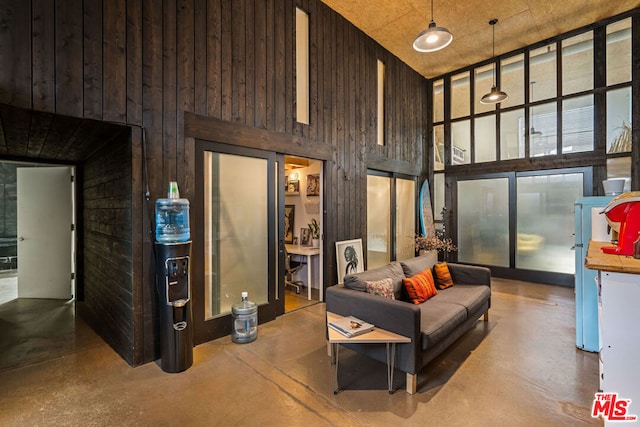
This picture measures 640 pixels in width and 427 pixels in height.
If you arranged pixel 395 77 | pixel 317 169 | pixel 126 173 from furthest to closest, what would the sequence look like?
pixel 395 77, pixel 317 169, pixel 126 173

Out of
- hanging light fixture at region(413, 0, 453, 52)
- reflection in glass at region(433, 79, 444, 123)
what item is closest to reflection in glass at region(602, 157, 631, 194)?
reflection in glass at region(433, 79, 444, 123)

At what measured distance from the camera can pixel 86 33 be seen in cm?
251

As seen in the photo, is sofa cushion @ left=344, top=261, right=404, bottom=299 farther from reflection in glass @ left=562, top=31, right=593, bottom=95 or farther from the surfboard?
reflection in glass @ left=562, top=31, right=593, bottom=95

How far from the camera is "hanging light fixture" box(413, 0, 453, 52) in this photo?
3.44m

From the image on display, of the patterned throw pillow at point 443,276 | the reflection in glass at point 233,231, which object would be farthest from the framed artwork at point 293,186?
the patterned throw pillow at point 443,276

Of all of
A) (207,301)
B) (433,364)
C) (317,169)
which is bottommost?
(433,364)

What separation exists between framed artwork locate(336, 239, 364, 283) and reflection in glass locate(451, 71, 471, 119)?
4.30 meters

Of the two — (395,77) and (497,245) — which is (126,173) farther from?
(497,245)

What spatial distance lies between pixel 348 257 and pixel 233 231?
2.14 meters

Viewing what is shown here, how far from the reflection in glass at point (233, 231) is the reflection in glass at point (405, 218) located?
338cm

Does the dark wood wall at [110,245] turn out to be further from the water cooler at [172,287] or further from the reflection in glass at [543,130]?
the reflection in glass at [543,130]

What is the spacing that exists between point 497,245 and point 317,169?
4410 millimetres

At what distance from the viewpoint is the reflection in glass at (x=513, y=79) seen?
6.19 meters

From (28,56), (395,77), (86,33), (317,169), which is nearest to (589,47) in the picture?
(395,77)
